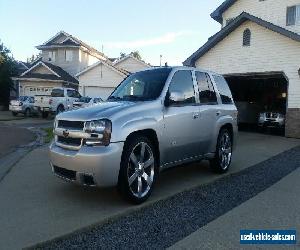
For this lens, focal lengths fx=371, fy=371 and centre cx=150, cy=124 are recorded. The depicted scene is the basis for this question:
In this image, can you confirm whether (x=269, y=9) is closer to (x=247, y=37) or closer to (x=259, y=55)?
(x=247, y=37)

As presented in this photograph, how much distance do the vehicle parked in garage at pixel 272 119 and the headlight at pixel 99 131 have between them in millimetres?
15904

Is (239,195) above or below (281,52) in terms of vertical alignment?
below

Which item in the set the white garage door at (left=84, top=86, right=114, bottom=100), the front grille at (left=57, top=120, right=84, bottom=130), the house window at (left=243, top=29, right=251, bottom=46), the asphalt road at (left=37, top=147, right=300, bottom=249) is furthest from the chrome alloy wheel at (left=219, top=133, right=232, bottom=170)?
the white garage door at (left=84, top=86, right=114, bottom=100)

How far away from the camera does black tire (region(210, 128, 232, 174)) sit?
780cm

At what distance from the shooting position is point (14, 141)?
44.7 ft

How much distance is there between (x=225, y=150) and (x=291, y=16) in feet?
51.8

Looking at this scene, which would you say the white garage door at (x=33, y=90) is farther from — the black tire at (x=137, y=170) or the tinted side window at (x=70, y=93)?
the black tire at (x=137, y=170)

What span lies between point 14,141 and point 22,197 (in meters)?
8.15

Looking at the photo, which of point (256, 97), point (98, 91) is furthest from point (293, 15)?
point (98, 91)

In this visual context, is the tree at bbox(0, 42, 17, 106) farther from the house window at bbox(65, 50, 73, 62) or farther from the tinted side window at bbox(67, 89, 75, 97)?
the tinted side window at bbox(67, 89, 75, 97)

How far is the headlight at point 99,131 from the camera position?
203 inches

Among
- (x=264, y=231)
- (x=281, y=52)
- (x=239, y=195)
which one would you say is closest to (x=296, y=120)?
(x=281, y=52)

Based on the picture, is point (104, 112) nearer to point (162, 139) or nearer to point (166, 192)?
point (162, 139)

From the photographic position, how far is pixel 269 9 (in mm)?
21719
